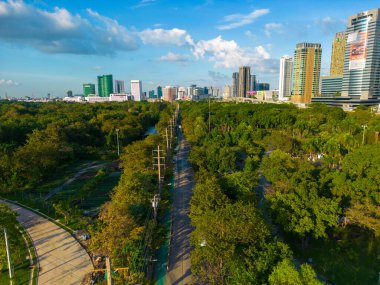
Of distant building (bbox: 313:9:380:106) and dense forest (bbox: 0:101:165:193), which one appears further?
distant building (bbox: 313:9:380:106)

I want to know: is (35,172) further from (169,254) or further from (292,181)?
(292,181)

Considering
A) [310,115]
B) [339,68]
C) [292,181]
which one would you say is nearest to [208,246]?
[292,181]

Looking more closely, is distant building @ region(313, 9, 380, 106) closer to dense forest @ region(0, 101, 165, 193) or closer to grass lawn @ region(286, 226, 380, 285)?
dense forest @ region(0, 101, 165, 193)

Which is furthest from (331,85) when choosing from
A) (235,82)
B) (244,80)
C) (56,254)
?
(56,254)

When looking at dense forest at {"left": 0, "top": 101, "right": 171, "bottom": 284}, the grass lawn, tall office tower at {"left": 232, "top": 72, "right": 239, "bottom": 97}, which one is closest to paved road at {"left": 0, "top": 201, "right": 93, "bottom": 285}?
dense forest at {"left": 0, "top": 101, "right": 171, "bottom": 284}

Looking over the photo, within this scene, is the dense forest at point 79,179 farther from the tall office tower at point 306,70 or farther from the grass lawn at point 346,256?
the tall office tower at point 306,70

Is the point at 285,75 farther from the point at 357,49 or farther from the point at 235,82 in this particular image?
the point at 235,82
